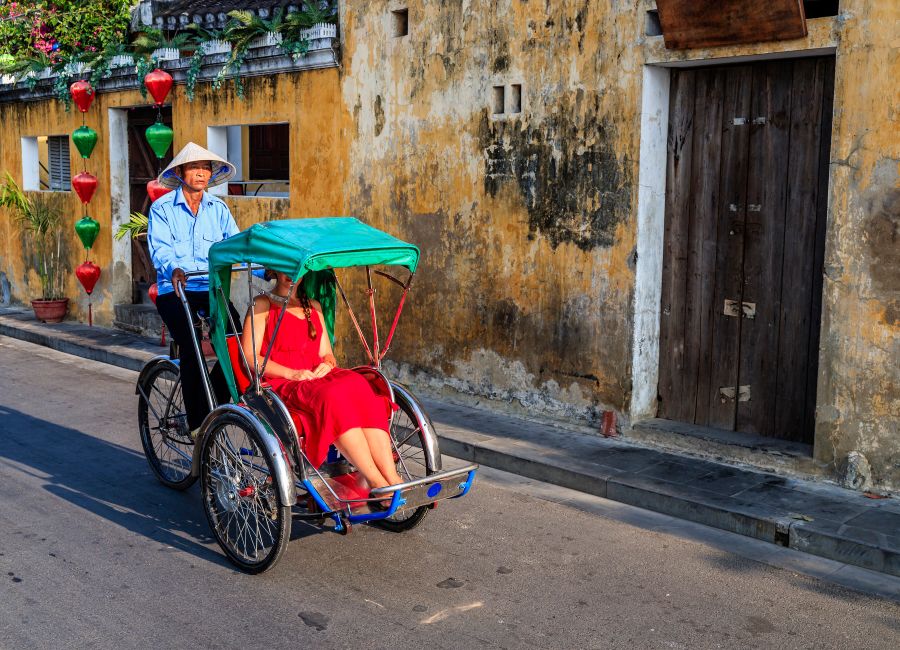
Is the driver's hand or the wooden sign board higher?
the wooden sign board

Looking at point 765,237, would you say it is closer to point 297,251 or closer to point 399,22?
point 297,251

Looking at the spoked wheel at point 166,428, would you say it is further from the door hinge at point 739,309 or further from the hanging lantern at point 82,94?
the hanging lantern at point 82,94

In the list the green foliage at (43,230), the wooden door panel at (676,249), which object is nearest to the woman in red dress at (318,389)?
the wooden door panel at (676,249)

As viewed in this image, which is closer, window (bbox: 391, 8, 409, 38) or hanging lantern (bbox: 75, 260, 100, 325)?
window (bbox: 391, 8, 409, 38)

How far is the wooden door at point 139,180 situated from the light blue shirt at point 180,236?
23.9ft

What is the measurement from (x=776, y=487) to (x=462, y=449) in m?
2.35

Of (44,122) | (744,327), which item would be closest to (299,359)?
(744,327)

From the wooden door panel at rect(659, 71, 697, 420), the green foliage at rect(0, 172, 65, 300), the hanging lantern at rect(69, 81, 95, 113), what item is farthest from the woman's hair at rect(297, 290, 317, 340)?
the green foliage at rect(0, 172, 65, 300)

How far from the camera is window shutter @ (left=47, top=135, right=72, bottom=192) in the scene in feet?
49.3

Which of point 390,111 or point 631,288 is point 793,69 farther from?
point 390,111

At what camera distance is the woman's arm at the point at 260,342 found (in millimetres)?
5562

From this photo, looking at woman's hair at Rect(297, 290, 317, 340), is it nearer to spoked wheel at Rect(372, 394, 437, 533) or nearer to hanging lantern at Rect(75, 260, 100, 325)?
spoked wheel at Rect(372, 394, 437, 533)

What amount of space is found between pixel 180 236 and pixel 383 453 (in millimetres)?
2335

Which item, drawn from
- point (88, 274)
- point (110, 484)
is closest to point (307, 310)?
point (110, 484)
